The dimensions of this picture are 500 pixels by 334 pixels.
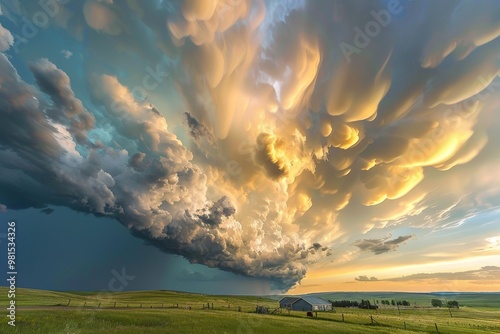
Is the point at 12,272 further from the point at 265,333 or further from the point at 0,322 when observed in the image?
the point at 265,333

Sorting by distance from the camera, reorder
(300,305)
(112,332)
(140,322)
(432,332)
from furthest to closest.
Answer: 1. (300,305)
2. (432,332)
3. (140,322)
4. (112,332)

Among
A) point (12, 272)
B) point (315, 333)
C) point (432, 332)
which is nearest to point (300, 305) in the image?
point (432, 332)

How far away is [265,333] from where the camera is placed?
127 feet

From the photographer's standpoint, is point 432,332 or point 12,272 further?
point 432,332

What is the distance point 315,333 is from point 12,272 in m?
41.0

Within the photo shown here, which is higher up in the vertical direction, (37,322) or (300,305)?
(300,305)

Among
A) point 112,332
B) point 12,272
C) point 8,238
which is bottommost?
point 112,332

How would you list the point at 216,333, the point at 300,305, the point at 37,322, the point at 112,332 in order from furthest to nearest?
the point at 300,305 < the point at 37,322 < the point at 216,333 < the point at 112,332

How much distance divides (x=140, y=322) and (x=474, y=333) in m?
65.9

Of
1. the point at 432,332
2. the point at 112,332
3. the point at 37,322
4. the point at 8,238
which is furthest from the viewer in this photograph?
the point at 432,332

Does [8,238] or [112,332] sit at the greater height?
[8,238]

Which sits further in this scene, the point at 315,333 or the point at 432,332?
the point at 432,332

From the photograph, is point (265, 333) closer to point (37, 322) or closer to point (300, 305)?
point (37, 322)

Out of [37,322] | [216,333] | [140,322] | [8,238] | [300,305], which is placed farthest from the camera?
[300,305]
